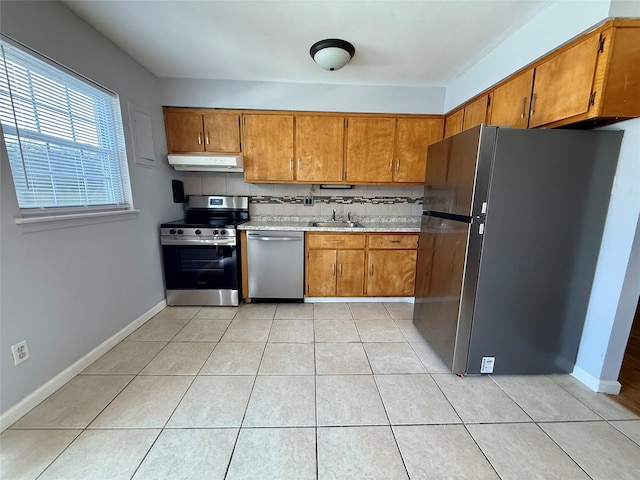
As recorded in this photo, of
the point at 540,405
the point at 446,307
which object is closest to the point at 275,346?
the point at 446,307

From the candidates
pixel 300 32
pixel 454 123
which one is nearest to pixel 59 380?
pixel 300 32

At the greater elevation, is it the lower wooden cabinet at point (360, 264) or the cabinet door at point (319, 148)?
the cabinet door at point (319, 148)

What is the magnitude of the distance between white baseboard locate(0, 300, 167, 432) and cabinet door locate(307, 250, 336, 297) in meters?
1.73

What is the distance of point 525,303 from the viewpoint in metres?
1.72

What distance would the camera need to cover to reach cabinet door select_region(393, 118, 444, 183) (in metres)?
2.98

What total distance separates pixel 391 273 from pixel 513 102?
1.89 meters

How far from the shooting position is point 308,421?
142 centimetres

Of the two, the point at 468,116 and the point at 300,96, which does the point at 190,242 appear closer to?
the point at 300,96

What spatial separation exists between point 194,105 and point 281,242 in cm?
182

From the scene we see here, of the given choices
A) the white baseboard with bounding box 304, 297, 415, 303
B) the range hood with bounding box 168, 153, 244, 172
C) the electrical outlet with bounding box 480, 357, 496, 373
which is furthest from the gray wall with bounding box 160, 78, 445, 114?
the electrical outlet with bounding box 480, 357, 496, 373

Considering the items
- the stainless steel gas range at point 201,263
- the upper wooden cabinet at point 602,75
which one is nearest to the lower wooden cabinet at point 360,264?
the stainless steel gas range at point 201,263

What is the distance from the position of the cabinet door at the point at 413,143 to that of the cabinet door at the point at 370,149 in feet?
0.32

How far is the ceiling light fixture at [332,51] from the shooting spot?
2.00 meters

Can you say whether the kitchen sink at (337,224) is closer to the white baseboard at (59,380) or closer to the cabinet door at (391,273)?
the cabinet door at (391,273)
